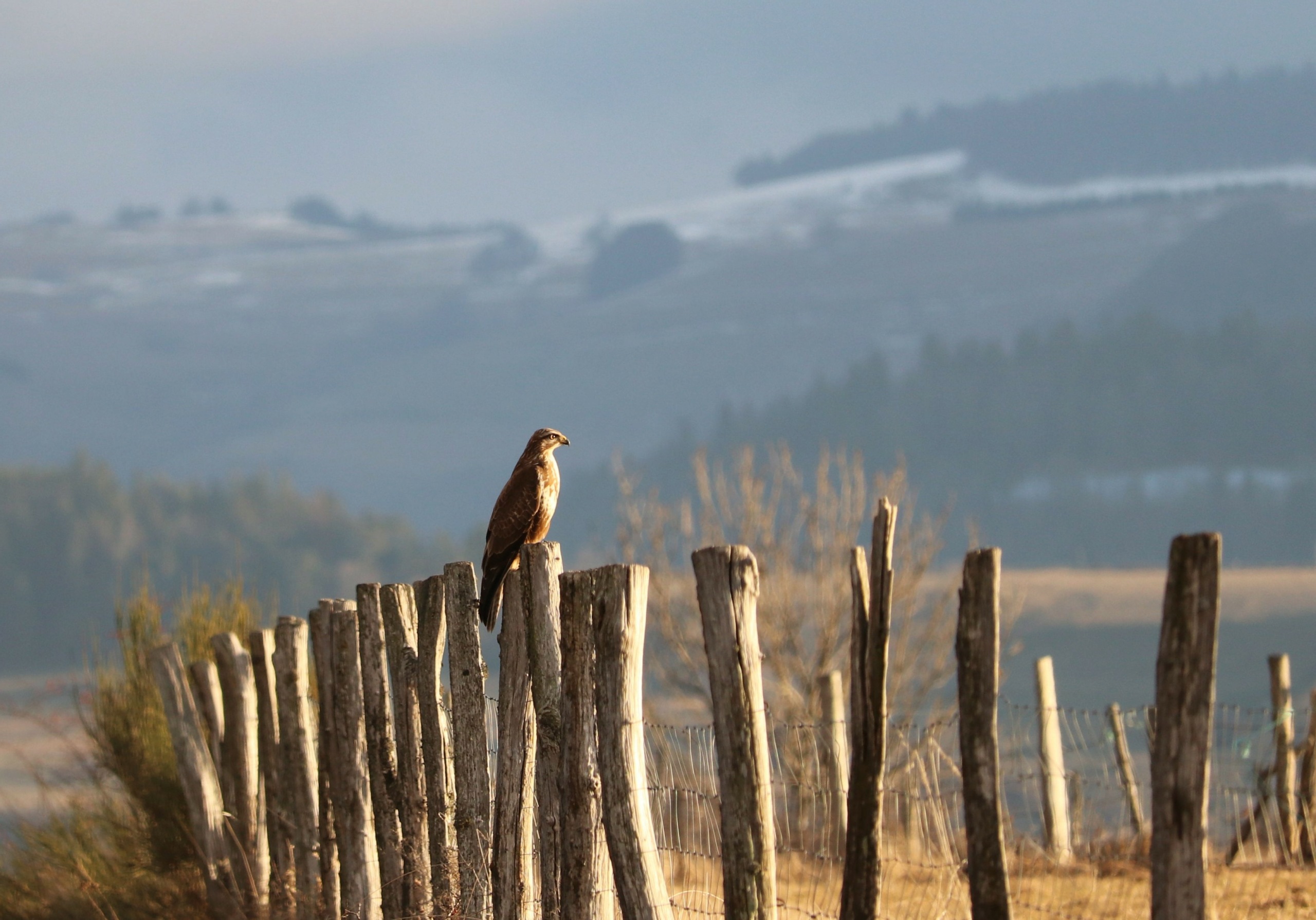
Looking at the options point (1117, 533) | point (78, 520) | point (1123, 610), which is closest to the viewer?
point (1123, 610)

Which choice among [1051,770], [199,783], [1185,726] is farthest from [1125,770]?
[1185,726]

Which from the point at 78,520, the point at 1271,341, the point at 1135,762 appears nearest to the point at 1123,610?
the point at 1135,762

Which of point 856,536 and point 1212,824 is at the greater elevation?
point 856,536

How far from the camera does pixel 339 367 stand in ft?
456

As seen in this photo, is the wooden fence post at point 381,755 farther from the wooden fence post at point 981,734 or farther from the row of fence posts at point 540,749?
the wooden fence post at point 981,734

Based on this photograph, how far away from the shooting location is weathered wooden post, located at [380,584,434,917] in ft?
19.6

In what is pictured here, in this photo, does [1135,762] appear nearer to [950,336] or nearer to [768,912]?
[768,912]

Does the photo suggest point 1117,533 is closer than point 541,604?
No

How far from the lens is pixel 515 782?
17.0 ft

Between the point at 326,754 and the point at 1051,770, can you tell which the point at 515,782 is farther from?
the point at 1051,770

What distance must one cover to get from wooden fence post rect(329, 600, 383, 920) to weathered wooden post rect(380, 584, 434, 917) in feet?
0.98

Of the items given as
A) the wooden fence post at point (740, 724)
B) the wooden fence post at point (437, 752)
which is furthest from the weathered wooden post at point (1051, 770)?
the wooden fence post at point (740, 724)

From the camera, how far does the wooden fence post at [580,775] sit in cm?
459

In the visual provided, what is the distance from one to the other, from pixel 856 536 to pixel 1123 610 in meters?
43.7
